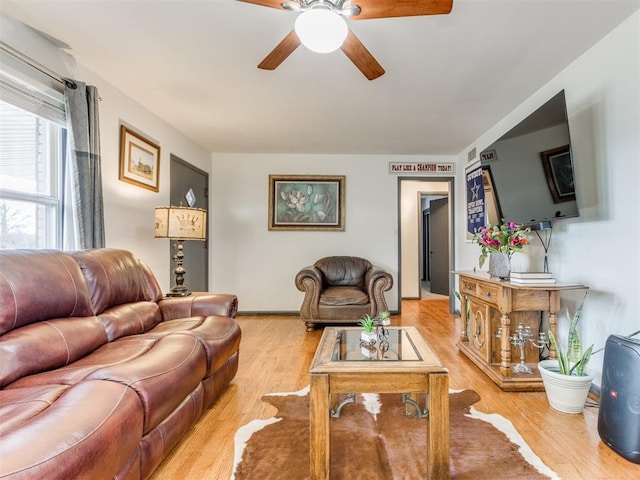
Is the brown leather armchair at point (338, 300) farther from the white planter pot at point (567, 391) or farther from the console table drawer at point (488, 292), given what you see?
the white planter pot at point (567, 391)

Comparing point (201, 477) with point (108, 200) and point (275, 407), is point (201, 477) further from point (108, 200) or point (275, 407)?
point (108, 200)

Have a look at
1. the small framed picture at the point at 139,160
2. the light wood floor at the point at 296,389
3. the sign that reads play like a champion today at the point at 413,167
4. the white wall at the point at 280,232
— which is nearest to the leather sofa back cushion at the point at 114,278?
the light wood floor at the point at 296,389

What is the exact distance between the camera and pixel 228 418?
1.91 m

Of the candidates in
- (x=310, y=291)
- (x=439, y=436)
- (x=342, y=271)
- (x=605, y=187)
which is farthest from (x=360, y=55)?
(x=342, y=271)

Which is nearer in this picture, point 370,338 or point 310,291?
point 370,338

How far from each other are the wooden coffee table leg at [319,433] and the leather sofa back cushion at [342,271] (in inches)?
118

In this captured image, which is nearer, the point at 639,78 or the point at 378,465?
the point at 378,465

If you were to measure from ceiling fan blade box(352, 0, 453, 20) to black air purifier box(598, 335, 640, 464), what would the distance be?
5.97 ft

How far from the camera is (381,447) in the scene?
1625 mm

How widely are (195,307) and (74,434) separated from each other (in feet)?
4.87

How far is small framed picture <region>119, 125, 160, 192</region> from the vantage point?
2860 millimetres

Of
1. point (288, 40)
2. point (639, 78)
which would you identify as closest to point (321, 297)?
point (288, 40)

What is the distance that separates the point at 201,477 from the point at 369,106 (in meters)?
3.04

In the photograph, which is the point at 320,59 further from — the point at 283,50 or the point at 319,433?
the point at 319,433
